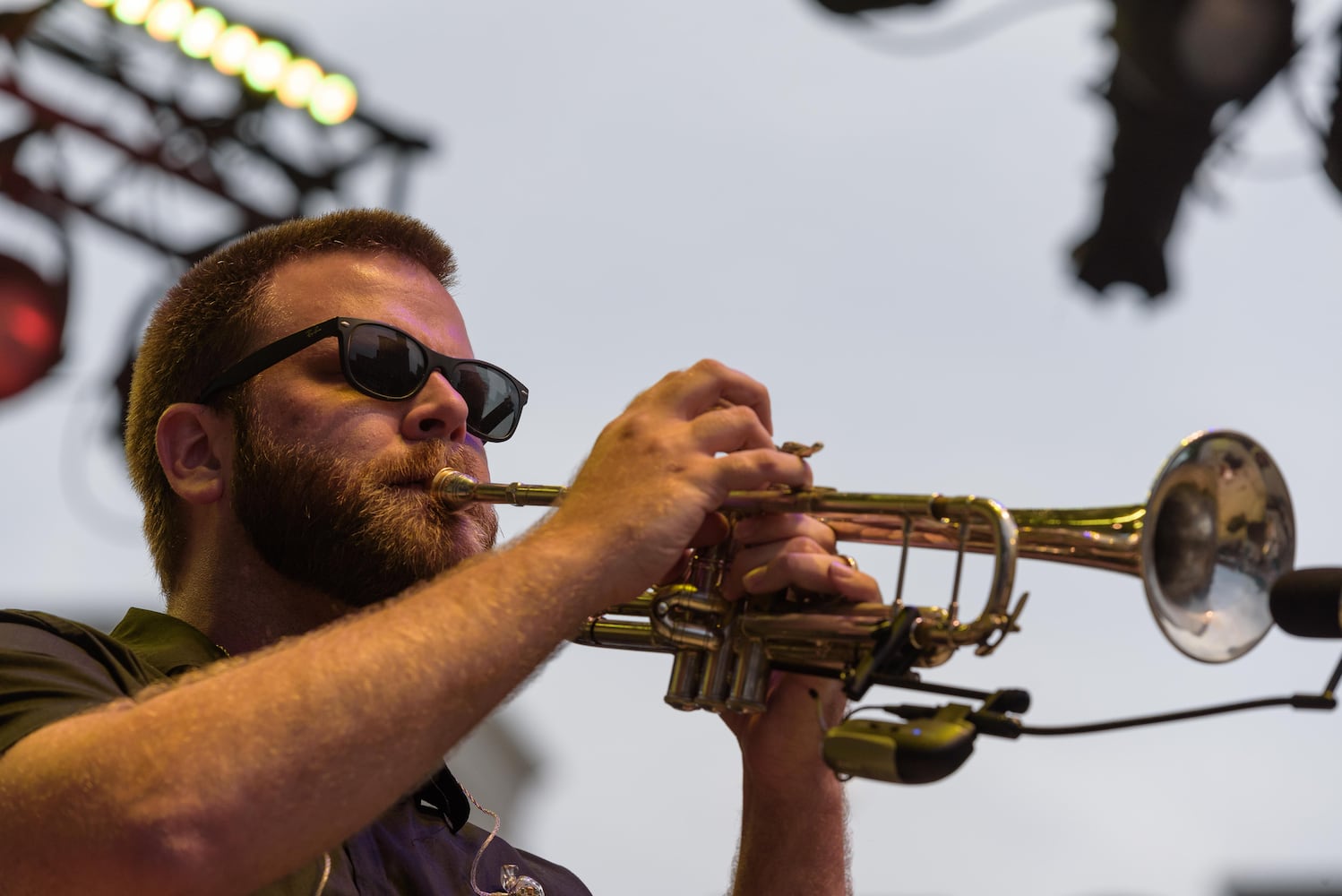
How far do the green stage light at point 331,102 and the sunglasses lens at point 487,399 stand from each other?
16.3 feet

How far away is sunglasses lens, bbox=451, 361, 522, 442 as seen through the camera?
10.8ft

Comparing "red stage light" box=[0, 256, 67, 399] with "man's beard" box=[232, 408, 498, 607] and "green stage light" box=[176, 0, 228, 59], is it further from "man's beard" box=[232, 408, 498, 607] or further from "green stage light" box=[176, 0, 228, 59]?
"man's beard" box=[232, 408, 498, 607]

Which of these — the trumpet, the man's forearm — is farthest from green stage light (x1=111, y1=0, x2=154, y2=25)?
the trumpet

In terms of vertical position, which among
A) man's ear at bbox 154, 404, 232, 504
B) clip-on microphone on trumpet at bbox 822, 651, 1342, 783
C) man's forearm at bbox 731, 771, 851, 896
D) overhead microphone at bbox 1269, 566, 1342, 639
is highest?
overhead microphone at bbox 1269, 566, 1342, 639

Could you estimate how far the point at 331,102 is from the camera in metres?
8.03

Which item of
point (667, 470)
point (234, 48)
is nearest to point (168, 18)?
point (234, 48)

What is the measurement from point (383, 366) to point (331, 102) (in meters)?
5.28

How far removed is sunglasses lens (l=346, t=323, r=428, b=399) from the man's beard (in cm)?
13

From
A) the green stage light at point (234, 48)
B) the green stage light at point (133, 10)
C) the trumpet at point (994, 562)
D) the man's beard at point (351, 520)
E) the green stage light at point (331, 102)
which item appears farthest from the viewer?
the green stage light at point (331, 102)

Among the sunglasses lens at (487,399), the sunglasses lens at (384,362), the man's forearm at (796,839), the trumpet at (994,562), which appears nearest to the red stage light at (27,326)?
the sunglasses lens at (487,399)

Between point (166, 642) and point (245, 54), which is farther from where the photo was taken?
point (245, 54)

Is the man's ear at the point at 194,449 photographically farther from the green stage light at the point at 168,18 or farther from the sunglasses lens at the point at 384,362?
the green stage light at the point at 168,18

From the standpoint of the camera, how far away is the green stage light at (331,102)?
316 inches

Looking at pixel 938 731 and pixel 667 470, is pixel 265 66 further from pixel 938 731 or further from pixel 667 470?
pixel 938 731
